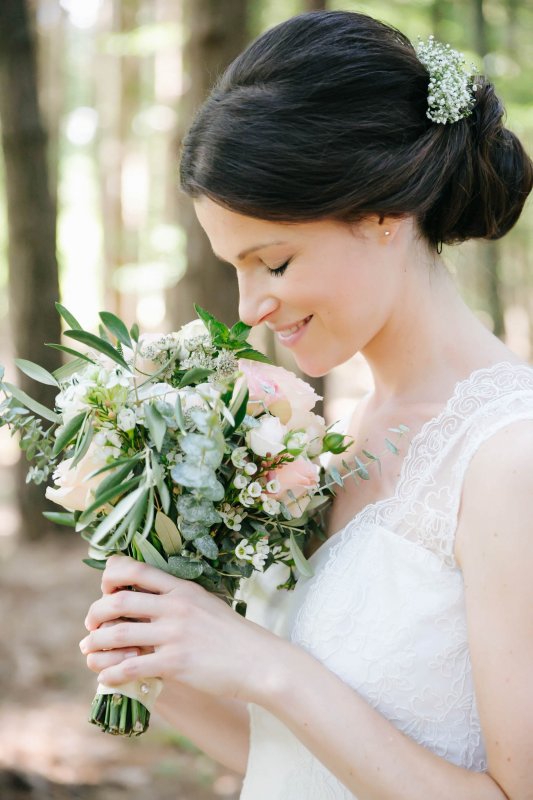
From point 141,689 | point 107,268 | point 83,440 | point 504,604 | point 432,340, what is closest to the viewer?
point 504,604

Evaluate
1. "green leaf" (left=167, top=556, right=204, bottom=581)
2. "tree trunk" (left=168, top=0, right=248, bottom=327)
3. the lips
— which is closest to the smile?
the lips

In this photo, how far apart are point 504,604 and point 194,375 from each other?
71cm

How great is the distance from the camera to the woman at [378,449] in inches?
63.6

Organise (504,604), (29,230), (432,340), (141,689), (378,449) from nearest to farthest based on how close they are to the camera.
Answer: (504,604), (141,689), (432,340), (378,449), (29,230)

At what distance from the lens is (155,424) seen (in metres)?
1.58

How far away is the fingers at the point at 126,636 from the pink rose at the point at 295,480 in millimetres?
351

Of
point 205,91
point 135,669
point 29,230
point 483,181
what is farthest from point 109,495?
point 29,230

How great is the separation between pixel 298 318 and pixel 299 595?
25.1 inches

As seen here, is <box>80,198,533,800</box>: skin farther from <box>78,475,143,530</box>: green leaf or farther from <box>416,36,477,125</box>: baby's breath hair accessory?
<box>416,36,477,125</box>: baby's breath hair accessory

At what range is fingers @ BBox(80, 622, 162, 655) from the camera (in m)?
1.67

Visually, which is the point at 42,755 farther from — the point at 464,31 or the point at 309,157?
the point at 464,31

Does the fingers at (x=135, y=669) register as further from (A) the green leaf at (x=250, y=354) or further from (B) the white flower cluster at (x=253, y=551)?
(A) the green leaf at (x=250, y=354)

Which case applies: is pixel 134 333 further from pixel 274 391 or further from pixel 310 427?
pixel 310 427

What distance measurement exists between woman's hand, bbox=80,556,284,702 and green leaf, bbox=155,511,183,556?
5 centimetres
